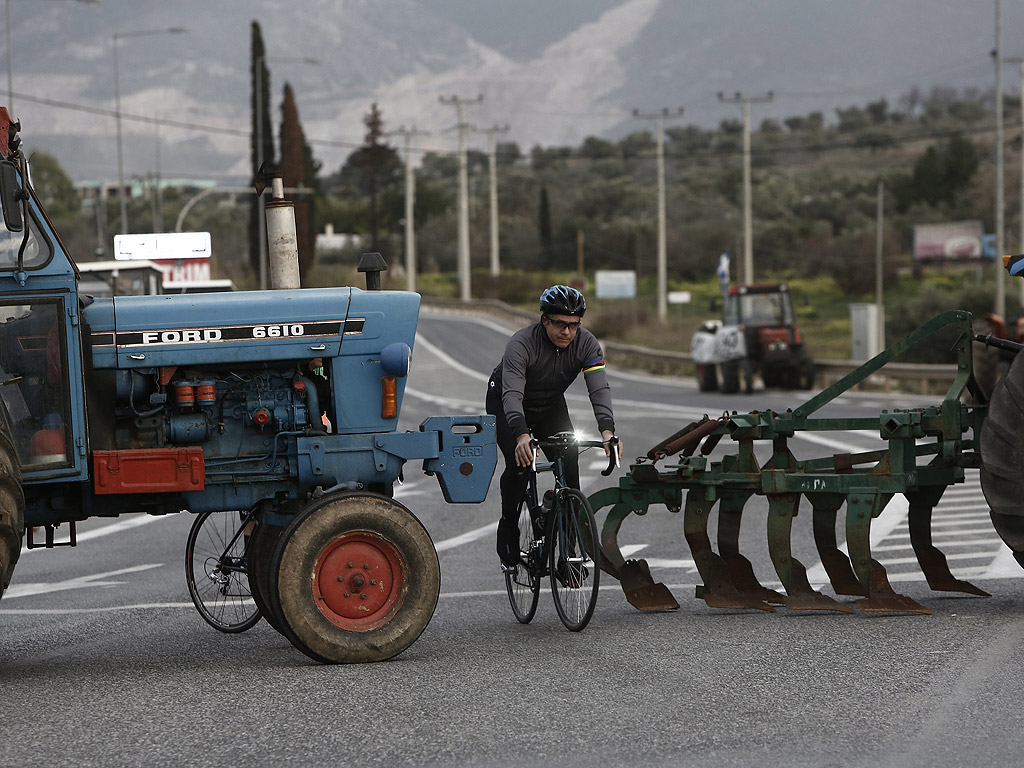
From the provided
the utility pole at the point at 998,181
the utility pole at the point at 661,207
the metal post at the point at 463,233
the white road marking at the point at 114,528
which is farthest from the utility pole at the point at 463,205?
the white road marking at the point at 114,528

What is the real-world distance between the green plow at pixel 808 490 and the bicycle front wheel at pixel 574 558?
34.7 inches

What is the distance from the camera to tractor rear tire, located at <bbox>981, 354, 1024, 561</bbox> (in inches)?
376

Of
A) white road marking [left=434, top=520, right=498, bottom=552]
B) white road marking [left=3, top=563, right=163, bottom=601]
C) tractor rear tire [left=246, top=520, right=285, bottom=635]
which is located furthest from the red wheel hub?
white road marking [left=434, top=520, right=498, bottom=552]

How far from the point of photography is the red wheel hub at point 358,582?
829 centimetres

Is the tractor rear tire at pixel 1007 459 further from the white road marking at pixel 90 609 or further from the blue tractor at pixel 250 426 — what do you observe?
the white road marking at pixel 90 609

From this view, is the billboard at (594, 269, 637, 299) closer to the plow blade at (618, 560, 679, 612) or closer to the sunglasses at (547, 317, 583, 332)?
the plow blade at (618, 560, 679, 612)

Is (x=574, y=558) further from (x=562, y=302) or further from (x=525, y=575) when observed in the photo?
(x=562, y=302)

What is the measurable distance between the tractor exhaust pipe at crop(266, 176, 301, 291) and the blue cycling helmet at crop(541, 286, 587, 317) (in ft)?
4.81

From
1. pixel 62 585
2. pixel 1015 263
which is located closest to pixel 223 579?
pixel 62 585

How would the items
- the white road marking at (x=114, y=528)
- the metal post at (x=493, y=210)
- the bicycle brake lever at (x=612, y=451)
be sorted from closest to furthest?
the bicycle brake lever at (x=612, y=451) < the white road marking at (x=114, y=528) < the metal post at (x=493, y=210)

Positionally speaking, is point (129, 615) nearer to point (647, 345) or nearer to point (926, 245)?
point (647, 345)

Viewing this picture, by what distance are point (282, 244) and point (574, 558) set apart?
8.18ft

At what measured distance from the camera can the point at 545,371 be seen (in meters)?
9.55

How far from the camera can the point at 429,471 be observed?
871 cm
